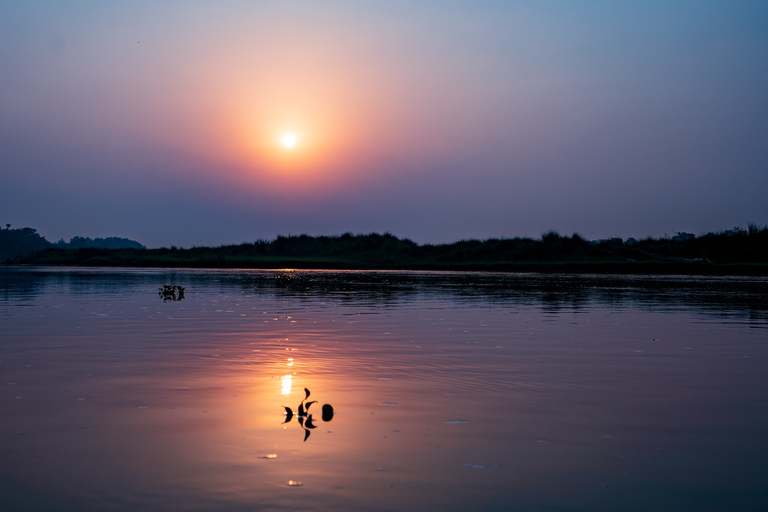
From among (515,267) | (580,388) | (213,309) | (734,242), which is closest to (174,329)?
(213,309)

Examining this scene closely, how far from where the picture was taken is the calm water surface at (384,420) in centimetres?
604

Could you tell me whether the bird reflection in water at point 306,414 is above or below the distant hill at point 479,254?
below

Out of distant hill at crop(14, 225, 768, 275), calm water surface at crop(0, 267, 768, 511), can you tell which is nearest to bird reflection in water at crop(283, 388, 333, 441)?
calm water surface at crop(0, 267, 768, 511)

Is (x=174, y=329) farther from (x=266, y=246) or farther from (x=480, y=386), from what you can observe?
(x=266, y=246)

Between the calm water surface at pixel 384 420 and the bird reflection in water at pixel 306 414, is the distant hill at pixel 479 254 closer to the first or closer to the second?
the calm water surface at pixel 384 420

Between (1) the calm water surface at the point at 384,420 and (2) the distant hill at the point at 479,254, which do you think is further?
(2) the distant hill at the point at 479,254

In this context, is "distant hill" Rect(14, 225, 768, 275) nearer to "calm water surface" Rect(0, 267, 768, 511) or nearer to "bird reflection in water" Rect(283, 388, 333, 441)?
"calm water surface" Rect(0, 267, 768, 511)

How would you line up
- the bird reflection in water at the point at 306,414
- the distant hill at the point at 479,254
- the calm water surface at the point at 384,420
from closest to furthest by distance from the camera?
the calm water surface at the point at 384,420, the bird reflection in water at the point at 306,414, the distant hill at the point at 479,254

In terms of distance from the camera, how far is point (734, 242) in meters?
83.0

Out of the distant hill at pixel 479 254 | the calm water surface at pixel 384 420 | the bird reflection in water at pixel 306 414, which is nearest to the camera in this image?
the calm water surface at pixel 384 420

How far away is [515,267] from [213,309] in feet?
220

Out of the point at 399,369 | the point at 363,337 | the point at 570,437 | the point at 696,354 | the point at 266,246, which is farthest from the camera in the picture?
the point at 266,246

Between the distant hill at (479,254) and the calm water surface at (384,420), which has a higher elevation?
the distant hill at (479,254)

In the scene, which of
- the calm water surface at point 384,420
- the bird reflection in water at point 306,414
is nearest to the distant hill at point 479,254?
the calm water surface at point 384,420
